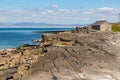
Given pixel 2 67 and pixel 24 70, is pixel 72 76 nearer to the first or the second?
pixel 24 70

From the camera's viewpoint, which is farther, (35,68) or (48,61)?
(48,61)

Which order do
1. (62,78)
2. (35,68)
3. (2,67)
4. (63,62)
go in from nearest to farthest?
(62,78) < (35,68) < (63,62) < (2,67)

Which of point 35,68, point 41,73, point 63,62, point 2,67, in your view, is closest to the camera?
point 41,73

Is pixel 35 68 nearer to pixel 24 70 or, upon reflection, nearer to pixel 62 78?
pixel 24 70

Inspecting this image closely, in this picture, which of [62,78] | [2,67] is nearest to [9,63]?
[2,67]

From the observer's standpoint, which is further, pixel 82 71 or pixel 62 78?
pixel 82 71

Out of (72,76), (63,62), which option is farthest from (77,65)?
(72,76)

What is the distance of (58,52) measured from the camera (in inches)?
1613

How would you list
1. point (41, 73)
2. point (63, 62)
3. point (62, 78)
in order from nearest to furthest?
point (62, 78), point (41, 73), point (63, 62)

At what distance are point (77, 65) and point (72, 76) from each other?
178 inches

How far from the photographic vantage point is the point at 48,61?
114 feet

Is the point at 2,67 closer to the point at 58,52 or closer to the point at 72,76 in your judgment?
the point at 58,52

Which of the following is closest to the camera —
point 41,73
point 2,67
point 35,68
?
point 41,73

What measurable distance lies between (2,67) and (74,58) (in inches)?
350
